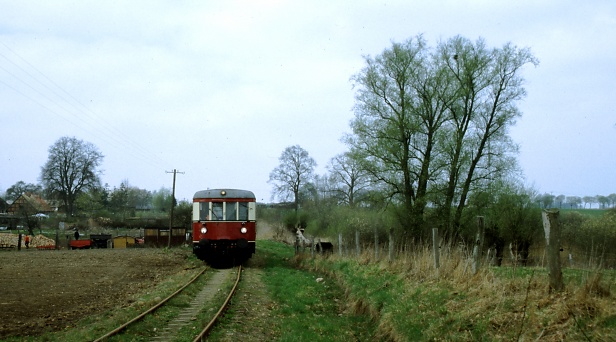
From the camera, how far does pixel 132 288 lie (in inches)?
617

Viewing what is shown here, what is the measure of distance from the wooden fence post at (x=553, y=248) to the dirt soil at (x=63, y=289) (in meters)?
7.92

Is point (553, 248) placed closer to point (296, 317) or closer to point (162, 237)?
point (296, 317)

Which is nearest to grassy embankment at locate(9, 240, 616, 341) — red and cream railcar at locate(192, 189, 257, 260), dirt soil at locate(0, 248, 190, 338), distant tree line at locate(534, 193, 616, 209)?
dirt soil at locate(0, 248, 190, 338)

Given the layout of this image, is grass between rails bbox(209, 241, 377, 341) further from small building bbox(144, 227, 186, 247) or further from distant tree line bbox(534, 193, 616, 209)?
small building bbox(144, 227, 186, 247)

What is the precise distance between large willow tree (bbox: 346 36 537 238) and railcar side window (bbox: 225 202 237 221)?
9.62 metres

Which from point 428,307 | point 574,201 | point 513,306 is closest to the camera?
point 513,306

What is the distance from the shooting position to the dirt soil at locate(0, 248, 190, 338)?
10055 millimetres

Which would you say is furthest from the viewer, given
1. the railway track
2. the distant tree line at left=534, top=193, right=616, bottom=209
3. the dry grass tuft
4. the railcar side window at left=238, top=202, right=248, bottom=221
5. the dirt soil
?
the distant tree line at left=534, top=193, right=616, bottom=209

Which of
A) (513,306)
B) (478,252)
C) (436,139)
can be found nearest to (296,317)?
(478,252)

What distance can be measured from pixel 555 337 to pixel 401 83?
25.4m

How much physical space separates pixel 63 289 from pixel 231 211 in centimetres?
832

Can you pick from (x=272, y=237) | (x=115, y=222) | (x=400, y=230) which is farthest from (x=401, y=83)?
(x=115, y=222)

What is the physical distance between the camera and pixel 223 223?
71.3ft

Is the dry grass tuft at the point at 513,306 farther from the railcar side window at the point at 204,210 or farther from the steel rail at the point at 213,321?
the railcar side window at the point at 204,210
